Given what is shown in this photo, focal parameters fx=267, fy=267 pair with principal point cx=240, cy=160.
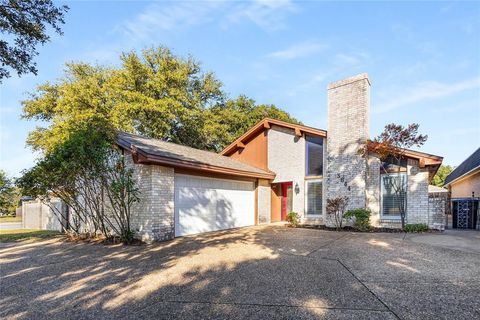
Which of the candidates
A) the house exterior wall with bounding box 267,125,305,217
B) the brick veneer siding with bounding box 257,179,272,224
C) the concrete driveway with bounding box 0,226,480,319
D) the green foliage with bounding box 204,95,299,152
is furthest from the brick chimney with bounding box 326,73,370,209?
the green foliage with bounding box 204,95,299,152

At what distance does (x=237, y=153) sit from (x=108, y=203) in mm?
8286

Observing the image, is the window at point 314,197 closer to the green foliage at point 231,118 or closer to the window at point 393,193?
the window at point 393,193

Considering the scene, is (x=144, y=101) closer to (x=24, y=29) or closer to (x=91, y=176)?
(x=91, y=176)

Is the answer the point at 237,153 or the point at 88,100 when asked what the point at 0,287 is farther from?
the point at 88,100

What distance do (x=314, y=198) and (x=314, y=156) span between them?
2.11m

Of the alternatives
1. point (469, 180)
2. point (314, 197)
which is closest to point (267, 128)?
point (314, 197)

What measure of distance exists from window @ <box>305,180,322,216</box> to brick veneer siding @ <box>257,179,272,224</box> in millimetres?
2151

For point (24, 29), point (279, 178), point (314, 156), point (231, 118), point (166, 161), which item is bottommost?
A: point (279, 178)

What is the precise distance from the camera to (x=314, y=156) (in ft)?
44.4

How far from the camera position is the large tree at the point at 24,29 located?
6.97 m

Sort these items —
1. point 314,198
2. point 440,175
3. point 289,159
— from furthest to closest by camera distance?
1. point 440,175
2. point 289,159
3. point 314,198

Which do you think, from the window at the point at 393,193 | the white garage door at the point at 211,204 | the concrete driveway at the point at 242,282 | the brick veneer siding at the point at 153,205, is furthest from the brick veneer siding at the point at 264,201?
the concrete driveway at the point at 242,282

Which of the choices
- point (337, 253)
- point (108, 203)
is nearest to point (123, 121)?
point (108, 203)

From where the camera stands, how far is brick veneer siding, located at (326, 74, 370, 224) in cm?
1188
